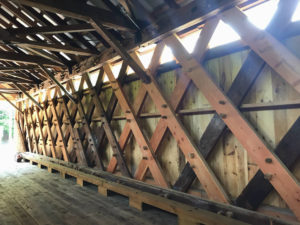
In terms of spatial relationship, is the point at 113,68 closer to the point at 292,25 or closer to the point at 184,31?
the point at 184,31

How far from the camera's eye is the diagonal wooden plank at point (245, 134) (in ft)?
6.73

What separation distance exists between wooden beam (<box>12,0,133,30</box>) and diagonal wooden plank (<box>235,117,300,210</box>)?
108 inches

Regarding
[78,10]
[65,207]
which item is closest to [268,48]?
[78,10]

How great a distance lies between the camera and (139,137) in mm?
3656

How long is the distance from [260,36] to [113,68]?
10.5 feet

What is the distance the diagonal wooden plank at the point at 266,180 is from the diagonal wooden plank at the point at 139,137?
47.0 inches

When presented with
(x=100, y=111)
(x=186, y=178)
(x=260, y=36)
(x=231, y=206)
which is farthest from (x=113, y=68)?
(x=231, y=206)

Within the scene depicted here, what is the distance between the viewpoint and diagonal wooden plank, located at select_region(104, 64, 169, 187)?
336 cm

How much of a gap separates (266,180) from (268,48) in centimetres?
141

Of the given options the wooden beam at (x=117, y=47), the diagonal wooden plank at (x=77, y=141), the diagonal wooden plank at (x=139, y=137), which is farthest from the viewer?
the diagonal wooden plank at (x=77, y=141)

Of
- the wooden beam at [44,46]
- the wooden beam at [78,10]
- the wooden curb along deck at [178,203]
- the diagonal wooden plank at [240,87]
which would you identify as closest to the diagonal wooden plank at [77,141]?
the wooden curb along deck at [178,203]

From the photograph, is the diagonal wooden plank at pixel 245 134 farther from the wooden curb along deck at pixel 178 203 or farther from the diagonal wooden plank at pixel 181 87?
the wooden curb along deck at pixel 178 203

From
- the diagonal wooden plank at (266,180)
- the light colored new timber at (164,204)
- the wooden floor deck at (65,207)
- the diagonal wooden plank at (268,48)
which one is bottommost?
the wooden floor deck at (65,207)

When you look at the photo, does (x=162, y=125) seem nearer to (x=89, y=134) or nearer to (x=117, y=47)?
(x=117, y=47)
